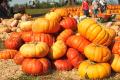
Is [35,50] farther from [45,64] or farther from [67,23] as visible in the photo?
[67,23]

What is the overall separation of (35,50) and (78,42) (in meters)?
1.03

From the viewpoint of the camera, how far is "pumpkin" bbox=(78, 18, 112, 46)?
8.73m

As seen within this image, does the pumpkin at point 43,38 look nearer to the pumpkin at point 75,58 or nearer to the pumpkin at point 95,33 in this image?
the pumpkin at point 75,58

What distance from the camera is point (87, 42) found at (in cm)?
893

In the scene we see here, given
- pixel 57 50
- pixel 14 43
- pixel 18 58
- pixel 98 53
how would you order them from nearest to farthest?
pixel 98 53, pixel 57 50, pixel 18 58, pixel 14 43

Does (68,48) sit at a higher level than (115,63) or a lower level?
higher

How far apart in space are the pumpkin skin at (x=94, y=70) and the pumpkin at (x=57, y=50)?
2.22ft

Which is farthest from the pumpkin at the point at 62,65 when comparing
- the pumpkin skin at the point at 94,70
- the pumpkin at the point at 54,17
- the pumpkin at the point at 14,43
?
the pumpkin at the point at 14,43

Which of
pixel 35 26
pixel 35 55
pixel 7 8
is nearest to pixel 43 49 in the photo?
pixel 35 55

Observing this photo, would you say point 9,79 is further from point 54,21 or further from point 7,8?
point 7,8

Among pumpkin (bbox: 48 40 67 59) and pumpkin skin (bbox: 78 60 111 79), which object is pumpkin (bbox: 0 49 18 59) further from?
pumpkin skin (bbox: 78 60 111 79)

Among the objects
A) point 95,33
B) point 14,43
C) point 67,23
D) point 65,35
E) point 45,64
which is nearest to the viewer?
point 45,64

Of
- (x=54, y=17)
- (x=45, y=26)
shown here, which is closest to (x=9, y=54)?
(x=45, y=26)

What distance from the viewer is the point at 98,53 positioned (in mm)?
8273
